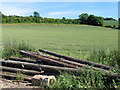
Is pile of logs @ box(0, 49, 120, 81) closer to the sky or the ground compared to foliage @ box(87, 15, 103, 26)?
closer to the ground

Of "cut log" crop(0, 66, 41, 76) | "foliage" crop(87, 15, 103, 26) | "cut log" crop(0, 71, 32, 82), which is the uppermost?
"foliage" crop(87, 15, 103, 26)

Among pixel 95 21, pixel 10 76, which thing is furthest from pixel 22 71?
pixel 95 21

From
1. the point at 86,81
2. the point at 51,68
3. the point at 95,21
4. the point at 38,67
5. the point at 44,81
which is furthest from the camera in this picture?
the point at 95,21

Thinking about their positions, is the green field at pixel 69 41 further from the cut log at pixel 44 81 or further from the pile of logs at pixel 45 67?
the cut log at pixel 44 81

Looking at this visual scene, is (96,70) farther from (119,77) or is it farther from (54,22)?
(54,22)

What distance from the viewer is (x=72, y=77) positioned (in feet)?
18.1

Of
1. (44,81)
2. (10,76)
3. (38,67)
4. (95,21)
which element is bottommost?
(10,76)

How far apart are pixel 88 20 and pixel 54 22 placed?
12.7 meters

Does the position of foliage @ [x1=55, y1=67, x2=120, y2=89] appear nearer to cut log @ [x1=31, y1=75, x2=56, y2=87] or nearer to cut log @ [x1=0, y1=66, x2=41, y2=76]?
cut log @ [x1=31, y1=75, x2=56, y2=87]

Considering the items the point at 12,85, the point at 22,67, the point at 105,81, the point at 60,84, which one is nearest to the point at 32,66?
the point at 22,67

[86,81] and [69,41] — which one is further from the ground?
[69,41]

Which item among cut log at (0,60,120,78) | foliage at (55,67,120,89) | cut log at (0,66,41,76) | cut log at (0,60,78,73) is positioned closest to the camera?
foliage at (55,67,120,89)

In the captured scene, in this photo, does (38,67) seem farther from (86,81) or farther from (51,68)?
(86,81)

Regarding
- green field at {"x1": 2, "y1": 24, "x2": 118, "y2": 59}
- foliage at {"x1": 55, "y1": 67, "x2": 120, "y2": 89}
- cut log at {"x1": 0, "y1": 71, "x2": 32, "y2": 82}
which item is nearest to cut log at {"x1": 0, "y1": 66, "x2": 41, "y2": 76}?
cut log at {"x1": 0, "y1": 71, "x2": 32, "y2": 82}
